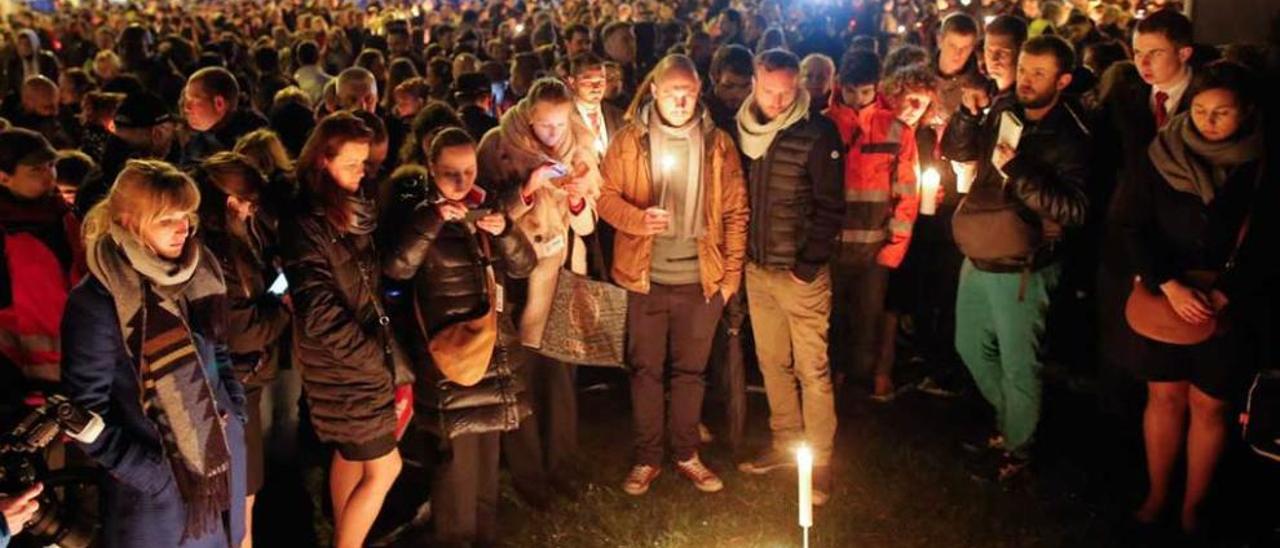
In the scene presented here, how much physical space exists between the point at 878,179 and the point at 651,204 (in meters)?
1.39

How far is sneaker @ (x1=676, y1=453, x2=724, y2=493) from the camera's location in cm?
553

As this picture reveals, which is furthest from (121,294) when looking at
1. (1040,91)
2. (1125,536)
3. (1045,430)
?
(1045,430)

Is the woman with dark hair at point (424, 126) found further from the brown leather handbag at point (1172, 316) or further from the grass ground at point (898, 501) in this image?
the brown leather handbag at point (1172, 316)

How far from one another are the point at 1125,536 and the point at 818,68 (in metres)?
2.94

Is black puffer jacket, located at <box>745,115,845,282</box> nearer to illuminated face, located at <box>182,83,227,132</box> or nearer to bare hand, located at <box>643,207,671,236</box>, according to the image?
bare hand, located at <box>643,207,671,236</box>

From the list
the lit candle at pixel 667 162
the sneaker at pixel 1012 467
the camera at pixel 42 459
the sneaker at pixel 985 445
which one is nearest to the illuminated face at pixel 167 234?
the camera at pixel 42 459

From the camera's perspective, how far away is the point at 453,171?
438 centimetres

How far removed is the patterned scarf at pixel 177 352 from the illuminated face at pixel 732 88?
322cm

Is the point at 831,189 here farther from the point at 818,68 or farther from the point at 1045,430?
the point at 1045,430

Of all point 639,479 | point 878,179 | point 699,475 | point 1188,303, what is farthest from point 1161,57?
point 639,479

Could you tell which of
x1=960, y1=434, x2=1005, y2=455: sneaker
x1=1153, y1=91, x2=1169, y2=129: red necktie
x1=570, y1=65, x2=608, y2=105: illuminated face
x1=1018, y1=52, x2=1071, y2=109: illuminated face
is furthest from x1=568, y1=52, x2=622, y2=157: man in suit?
x1=1153, y1=91, x2=1169, y2=129: red necktie

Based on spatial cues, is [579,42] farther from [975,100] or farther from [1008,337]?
[1008,337]

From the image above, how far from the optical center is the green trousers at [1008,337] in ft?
17.2

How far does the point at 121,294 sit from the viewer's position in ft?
10.8
